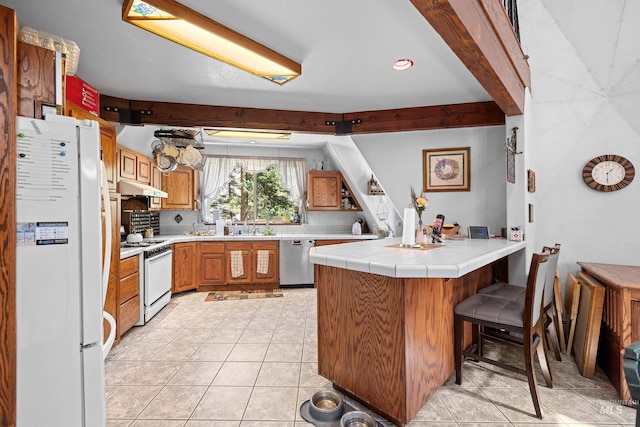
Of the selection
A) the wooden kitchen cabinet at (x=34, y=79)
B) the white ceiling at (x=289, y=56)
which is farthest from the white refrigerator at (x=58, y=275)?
the white ceiling at (x=289, y=56)

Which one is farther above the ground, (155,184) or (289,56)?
(289,56)

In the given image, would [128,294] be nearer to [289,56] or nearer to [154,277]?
[154,277]

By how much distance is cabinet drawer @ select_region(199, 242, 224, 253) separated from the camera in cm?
485

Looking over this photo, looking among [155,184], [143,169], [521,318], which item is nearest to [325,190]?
[155,184]

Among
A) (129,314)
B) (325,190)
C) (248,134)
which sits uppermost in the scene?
(248,134)

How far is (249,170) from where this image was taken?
574 cm

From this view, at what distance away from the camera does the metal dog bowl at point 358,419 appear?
1716mm

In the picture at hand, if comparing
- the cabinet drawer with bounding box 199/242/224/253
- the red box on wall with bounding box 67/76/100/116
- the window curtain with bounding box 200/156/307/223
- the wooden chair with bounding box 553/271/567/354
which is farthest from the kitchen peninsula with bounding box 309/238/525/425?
the window curtain with bounding box 200/156/307/223

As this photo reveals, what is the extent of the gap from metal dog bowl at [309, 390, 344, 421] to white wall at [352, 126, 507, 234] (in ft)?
8.14

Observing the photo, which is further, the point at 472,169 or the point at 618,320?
the point at 472,169

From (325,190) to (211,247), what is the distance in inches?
84.9

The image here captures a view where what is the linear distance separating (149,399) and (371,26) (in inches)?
112

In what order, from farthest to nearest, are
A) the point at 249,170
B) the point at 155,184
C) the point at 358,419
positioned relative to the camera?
the point at 249,170 < the point at 155,184 < the point at 358,419

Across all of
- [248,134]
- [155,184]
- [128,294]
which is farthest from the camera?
[155,184]
